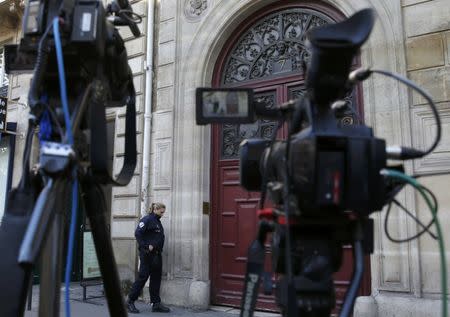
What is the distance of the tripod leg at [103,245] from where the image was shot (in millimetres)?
2189

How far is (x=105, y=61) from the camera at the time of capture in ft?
7.38

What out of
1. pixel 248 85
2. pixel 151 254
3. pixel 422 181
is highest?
pixel 248 85

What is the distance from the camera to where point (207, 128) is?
780 cm

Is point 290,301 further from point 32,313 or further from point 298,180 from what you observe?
point 32,313

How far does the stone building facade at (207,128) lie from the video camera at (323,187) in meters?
4.07

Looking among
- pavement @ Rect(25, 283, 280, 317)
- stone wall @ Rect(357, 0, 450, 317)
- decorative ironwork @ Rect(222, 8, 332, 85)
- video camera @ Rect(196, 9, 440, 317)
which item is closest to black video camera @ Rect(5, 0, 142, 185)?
video camera @ Rect(196, 9, 440, 317)

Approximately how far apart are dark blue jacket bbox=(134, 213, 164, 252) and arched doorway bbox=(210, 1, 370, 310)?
36.0 inches

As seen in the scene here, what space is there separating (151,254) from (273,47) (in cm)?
391

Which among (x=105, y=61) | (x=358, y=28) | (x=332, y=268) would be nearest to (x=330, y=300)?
(x=332, y=268)

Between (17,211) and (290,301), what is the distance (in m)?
1.20

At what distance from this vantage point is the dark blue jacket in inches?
284

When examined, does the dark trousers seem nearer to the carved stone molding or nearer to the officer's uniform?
the officer's uniform

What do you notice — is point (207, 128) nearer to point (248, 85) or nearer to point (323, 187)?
point (248, 85)

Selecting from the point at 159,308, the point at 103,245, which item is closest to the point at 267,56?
the point at 159,308
